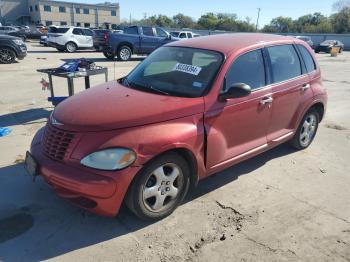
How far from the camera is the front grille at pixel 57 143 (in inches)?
132

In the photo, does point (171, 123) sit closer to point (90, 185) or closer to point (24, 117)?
point (90, 185)

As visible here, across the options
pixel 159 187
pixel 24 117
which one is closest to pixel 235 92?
pixel 159 187

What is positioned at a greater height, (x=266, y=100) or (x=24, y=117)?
(x=266, y=100)

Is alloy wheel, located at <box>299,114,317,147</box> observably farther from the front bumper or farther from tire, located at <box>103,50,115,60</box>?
tire, located at <box>103,50,115,60</box>

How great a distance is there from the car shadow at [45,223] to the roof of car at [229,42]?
169 cm

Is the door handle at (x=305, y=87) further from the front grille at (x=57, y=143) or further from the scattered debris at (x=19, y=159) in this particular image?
the scattered debris at (x=19, y=159)

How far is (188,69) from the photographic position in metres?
4.18

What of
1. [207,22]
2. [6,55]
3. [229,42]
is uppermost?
A: [229,42]

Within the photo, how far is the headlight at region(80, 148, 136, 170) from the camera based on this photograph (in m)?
3.16

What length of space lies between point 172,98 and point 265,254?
1.79m

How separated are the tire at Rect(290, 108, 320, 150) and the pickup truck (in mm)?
14112

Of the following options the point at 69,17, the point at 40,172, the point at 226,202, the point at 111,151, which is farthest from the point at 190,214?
the point at 69,17

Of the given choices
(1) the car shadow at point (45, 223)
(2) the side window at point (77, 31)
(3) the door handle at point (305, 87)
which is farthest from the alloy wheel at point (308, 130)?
(2) the side window at point (77, 31)

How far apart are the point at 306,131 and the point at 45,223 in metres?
4.05
